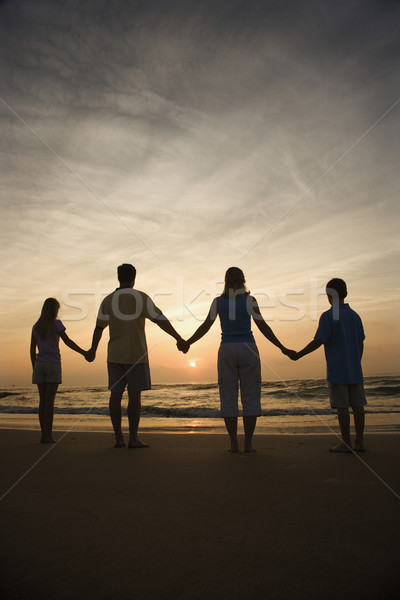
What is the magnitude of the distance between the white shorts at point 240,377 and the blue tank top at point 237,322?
74 millimetres

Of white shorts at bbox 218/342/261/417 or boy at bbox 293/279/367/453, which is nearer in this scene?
white shorts at bbox 218/342/261/417

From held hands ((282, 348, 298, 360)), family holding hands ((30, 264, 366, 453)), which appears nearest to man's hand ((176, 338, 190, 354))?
family holding hands ((30, 264, 366, 453))

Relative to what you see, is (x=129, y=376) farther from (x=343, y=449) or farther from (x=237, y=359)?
(x=343, y=449)

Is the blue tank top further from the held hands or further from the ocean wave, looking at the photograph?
the ocean wave

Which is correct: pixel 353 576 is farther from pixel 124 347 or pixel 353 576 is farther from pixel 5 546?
pixel 124 347

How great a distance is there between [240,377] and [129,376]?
4.48 ft

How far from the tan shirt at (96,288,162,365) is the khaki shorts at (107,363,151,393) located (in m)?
0.08

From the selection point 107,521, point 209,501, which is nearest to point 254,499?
point 209,501

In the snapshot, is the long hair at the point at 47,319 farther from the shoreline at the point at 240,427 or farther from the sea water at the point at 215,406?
the sea water at the point at 215,406

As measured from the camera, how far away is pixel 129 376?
5.42 metres

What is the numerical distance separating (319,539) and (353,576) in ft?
1.22

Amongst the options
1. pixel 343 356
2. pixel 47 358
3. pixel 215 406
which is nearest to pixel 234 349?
pixel 343 356

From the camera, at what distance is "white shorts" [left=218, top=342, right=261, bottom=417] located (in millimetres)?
4965

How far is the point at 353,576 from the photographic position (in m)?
1.88
